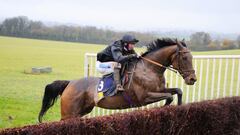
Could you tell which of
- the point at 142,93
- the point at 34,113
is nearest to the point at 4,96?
the point at 34,113

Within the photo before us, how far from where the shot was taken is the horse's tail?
6906 mm

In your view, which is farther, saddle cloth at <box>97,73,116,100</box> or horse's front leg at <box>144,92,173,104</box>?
saddle cloth at <box>97,73,116,100</box>

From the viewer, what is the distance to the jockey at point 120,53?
6141 mm

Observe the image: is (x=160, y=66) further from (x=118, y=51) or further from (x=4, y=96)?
(x=4, y=96)

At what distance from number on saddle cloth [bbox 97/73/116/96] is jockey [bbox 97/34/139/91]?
144mm

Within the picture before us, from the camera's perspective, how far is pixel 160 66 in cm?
621

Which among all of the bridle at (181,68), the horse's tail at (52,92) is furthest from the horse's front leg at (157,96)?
the horse's tail at (52,92)

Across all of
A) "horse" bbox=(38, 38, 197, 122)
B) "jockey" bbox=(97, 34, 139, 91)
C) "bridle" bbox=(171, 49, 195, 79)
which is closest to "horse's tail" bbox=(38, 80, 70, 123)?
"horse" bbox=(38, 38, 197, 122)

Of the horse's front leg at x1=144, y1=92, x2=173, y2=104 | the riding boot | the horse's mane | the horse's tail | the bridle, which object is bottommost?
the horse's tail

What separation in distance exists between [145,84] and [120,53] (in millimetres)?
582

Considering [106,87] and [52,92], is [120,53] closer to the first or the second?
[106,87]

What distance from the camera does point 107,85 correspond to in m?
6.42

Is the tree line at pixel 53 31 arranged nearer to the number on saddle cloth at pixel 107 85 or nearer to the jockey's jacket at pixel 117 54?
the jockey's jacket at pixel 117 54

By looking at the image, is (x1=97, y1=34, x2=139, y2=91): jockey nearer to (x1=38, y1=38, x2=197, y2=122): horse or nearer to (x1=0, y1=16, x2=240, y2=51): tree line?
(x1=38, y1=38, x2=197, y2=122): horse
